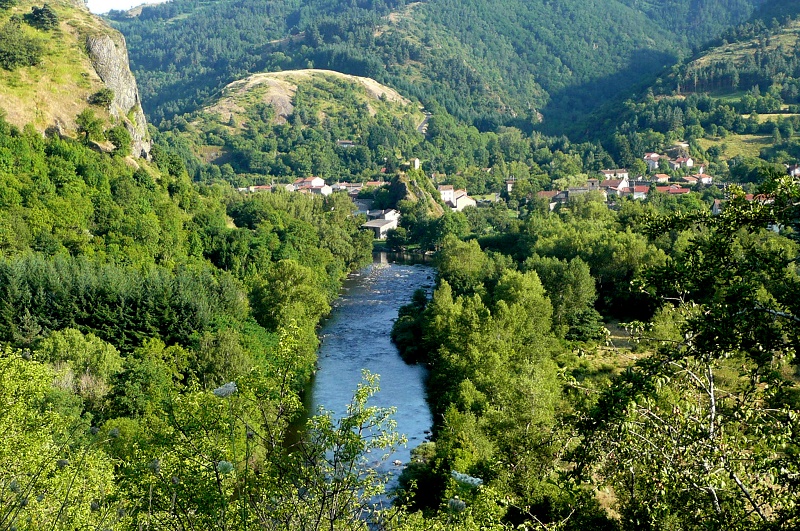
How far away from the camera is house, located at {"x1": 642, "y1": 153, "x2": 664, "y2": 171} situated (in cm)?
13527

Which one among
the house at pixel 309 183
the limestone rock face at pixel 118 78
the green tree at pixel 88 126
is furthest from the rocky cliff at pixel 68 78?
the house at pixel 309 183

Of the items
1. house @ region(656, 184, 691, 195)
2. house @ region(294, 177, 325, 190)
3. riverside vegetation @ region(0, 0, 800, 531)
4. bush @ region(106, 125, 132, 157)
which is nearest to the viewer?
riverside vegetation @ region(0, 0, 800, 531)

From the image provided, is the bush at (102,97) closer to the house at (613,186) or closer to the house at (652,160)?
the house at (613,186)

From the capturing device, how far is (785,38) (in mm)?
168875

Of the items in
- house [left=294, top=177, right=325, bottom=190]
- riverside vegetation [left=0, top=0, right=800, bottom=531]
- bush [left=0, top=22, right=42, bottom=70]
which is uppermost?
bush [left=0, top=22, right=42, bottom=70]

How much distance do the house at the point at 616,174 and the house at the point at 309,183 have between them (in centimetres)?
5437

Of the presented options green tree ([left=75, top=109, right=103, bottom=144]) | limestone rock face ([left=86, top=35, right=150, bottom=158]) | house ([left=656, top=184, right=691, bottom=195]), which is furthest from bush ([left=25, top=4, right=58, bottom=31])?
house ([left=656, top=184, right=691, bottom=195])

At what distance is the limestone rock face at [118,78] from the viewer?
6594 centimetres

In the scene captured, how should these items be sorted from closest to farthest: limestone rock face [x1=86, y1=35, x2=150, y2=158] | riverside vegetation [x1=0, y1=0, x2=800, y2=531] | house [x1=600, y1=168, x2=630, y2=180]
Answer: riverside vegetation [x1=0, y1=0, x2=800, y2=531] → limestone rock face [x1=86, y1=35, x2=150, y2=158] → house [x1=600, y1=168, x2=630, y2=180]

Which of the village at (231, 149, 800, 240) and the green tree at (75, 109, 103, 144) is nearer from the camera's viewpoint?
the green tree at (75, 109, 103, 144)

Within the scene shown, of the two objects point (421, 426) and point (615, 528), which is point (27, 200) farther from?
point (615, 528)

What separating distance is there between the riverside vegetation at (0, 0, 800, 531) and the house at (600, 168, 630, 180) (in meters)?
3.03

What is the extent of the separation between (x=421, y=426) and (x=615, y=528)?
16425mm

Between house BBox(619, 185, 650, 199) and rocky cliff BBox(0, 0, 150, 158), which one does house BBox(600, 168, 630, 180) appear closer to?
house BBox(619, 185, 650, 199)
